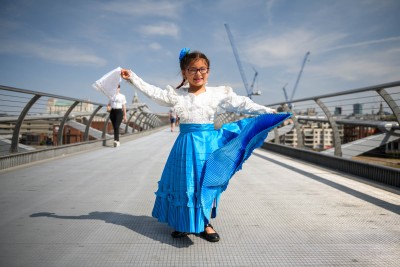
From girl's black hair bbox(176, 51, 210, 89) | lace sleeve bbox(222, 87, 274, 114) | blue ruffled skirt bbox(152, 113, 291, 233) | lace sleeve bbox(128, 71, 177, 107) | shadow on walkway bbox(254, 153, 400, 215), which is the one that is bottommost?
shadow on walkway bbox(254, 153, 400, 215)

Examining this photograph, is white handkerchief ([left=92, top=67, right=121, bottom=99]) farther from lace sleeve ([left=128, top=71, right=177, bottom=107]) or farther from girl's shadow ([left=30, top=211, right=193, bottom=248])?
girl's shadow ([left=30, top=211, right=193, bottom=248])

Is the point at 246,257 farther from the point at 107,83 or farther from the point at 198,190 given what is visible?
the point at 107,83

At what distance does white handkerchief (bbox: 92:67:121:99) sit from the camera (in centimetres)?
225

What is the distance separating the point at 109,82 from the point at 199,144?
86 centimetres

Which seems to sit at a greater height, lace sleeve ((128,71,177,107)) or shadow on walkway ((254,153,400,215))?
lace sleeve ((128,71,177,107))

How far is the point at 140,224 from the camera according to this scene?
2.19 metres

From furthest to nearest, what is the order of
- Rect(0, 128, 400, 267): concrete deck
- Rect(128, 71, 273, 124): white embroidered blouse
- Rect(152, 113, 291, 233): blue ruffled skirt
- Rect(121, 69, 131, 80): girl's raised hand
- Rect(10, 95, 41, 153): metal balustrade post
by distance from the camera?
Rect(10, 95, 41, 153): metal balustrade post
Rect(121, 69, 131, 80): girl's raised hand
Rect(128, 71, 273, 124): white embroidered blouse
Rect(152, 113, 291, 233): blue ruffled skirt
Rect(0, 128, 400, 267): concrete deck

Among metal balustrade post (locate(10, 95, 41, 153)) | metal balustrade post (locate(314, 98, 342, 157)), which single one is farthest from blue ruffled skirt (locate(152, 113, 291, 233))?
metal balustrade post (locate(10, 95, 41, 153))

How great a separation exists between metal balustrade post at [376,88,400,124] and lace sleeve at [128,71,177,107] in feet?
7.10

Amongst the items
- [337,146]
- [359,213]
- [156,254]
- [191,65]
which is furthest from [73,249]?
[337,146]

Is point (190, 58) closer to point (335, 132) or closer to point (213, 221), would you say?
point (213, 221)

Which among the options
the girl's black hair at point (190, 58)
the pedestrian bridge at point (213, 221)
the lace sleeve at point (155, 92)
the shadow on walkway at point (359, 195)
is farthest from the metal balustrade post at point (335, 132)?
the lace sleeve at point (155, 92)

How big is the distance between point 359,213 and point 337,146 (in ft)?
7.15

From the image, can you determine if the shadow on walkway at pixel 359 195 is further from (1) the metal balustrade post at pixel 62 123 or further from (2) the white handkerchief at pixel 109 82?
(1) the metal balustrade post at pixel 62 123
